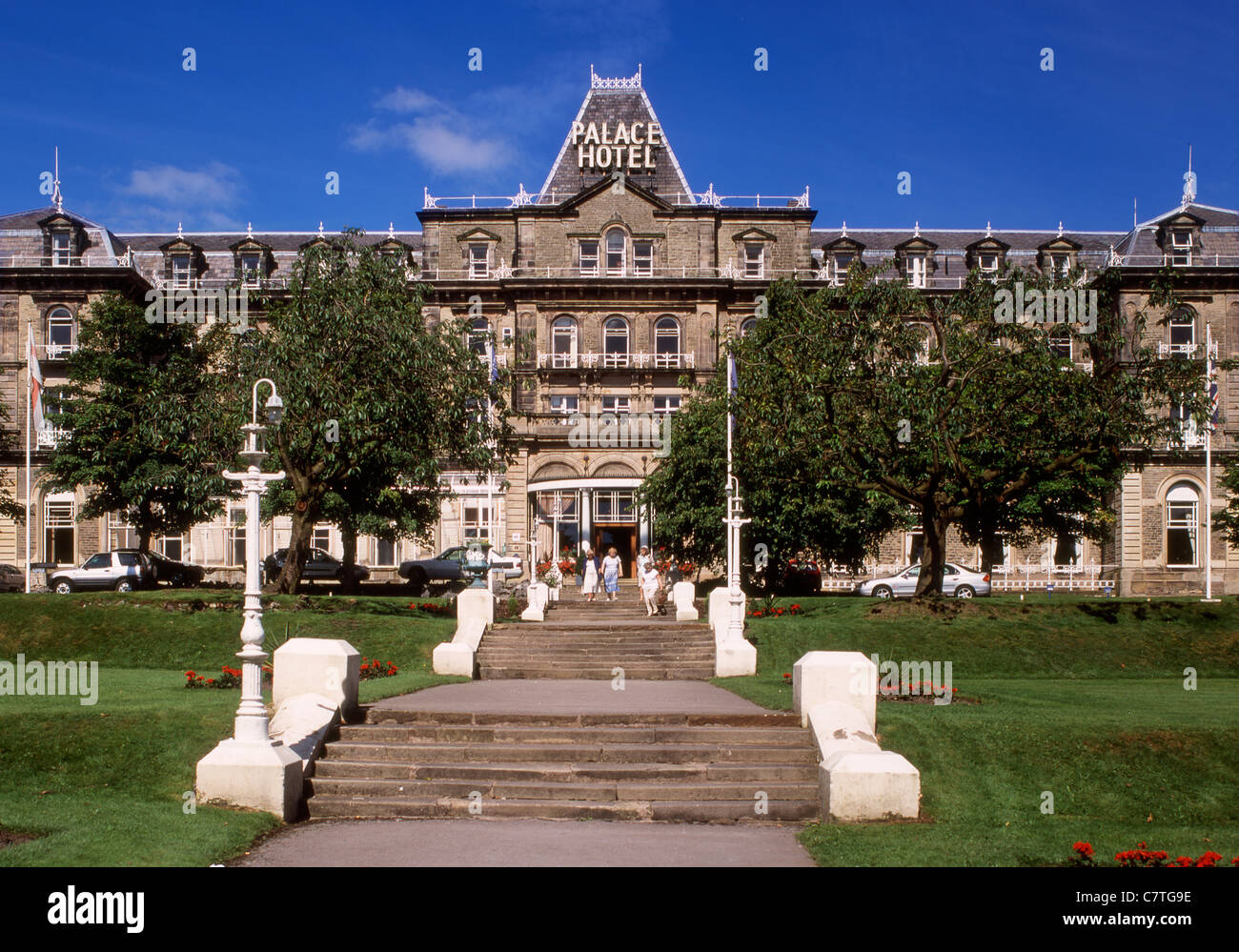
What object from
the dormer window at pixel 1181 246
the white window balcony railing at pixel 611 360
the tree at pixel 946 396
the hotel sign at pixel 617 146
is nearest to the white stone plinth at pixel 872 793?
the tree at pixel 946 396

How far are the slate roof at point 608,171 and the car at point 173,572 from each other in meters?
24.2

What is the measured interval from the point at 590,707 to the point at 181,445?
18901 mm

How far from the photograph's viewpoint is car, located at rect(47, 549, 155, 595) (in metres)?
43.2

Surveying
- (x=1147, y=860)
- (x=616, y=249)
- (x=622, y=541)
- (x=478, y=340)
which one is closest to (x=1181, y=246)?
(x=616, y=249)

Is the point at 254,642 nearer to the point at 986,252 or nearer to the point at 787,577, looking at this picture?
the point at 787,577

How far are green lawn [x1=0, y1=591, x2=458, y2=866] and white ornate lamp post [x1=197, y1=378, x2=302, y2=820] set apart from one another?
283 mm

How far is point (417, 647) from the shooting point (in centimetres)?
2564

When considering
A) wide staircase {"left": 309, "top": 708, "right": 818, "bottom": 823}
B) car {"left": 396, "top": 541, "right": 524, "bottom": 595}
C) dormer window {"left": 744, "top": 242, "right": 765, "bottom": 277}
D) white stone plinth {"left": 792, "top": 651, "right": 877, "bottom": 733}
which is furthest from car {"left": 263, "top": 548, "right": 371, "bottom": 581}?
white stone plinth {"left": 792, "top": 651, "right": 877, "bottom": 733}

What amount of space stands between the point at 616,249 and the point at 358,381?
89.9 ft

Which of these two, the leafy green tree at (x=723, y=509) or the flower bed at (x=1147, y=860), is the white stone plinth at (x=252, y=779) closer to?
the flower bed at (x=1147, y=860)

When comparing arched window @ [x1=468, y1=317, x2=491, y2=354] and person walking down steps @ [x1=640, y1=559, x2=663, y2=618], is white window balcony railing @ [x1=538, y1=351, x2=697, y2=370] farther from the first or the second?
person walking down steps @ [x1=640, y1=559, x2=663, y2=618]

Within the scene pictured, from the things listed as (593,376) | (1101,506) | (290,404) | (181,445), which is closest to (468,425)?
(290,404)

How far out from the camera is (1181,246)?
55.5 meters

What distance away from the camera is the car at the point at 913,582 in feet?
152
